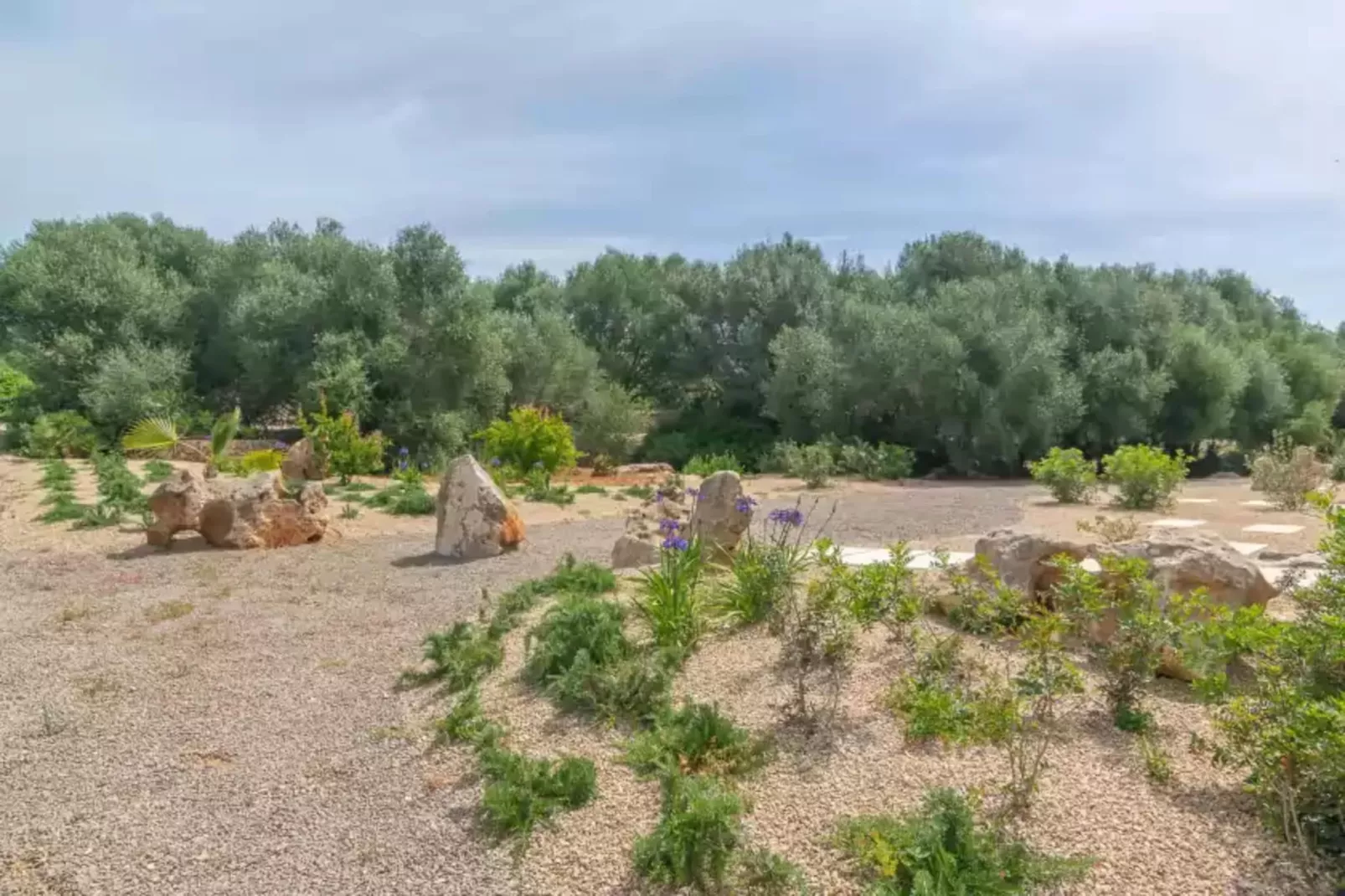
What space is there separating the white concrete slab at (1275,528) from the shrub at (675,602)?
6.62m

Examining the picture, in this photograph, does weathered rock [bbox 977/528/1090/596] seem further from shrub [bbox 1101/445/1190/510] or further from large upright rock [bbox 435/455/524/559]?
shrub [bbox 1101/445/1190/510]

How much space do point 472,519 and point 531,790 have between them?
212 inches

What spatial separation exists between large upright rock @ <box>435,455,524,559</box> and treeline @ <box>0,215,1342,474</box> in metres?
7.81

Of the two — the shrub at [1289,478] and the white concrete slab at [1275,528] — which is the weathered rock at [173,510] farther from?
the shrub at [1289,478]

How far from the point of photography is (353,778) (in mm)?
4078

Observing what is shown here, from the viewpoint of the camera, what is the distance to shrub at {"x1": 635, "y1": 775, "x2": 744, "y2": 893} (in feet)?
10.1

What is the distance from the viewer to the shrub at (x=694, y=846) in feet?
10.1

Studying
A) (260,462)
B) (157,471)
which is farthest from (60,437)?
(260,462)

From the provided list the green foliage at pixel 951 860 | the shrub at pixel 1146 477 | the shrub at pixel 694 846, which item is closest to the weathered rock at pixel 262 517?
the shrub at pixel 694 846

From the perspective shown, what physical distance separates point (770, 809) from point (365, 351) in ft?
56.0

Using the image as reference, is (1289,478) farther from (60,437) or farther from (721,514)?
(60,437)

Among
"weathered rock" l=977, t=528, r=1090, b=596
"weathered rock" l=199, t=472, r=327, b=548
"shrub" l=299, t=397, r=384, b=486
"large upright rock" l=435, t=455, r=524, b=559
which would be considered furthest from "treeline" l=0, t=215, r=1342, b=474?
"weathered rock" l=977, t=528, r=1090, b=596

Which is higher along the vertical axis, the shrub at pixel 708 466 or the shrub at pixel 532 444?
the shrub at pixel 532 444

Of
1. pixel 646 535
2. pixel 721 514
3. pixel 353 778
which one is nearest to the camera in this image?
pixel 353 778
